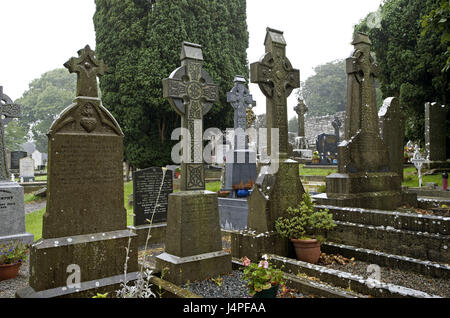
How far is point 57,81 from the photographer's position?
2420 inches

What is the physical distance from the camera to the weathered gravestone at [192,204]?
190 inches

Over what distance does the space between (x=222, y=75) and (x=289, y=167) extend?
1410 centimetres

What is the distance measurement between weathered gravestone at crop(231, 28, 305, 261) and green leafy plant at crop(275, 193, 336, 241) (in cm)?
12

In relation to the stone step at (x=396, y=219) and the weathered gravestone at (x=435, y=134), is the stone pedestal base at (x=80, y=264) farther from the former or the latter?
the weathered gravestone at (x=435, y=134)

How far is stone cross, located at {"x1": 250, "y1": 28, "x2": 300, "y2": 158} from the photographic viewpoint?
5.79 m

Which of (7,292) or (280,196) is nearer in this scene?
(7,292)

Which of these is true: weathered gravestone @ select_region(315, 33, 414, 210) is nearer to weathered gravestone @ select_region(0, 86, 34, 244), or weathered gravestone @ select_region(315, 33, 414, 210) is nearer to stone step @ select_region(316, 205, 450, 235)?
stone step @ select_region(316, 205, 450, 235)

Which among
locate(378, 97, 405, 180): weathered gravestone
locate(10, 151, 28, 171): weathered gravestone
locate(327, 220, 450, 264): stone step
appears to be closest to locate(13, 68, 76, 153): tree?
locate(10, 151, 28, 171): weathered gravestone

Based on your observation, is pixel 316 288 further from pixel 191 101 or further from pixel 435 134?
pixel 435 134

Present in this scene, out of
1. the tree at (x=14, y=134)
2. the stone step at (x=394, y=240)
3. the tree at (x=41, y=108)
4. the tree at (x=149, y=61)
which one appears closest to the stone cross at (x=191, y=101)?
the stone step at (x=394, y=240)

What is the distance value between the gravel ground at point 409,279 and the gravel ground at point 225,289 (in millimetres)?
1324
